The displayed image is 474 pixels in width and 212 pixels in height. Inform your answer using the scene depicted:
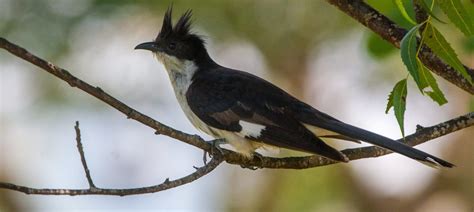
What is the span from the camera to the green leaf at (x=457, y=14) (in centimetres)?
266

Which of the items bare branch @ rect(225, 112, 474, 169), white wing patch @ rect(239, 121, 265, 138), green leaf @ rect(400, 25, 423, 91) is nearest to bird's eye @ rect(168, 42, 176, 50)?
white wing patch @ rect(239, 121, 265, 138)

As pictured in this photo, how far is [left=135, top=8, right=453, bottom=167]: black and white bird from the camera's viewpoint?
3979 mm

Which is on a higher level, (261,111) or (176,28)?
(176,28)

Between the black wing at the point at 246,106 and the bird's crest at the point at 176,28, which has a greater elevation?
the bird's crest at the point at 176,28

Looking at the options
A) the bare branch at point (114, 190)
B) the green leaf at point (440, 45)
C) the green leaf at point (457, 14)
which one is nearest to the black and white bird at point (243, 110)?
the bare branch at point (114, 190)

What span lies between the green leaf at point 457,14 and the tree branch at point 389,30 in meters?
0.40

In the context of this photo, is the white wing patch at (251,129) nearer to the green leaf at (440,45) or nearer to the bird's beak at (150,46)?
the bird's beak at (150,46)

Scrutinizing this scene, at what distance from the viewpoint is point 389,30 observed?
3.20 m

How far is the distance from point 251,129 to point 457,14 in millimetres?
1784

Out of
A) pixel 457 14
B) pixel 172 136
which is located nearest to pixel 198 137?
pixel 172 136

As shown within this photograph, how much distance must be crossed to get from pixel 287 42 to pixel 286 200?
1.37 m

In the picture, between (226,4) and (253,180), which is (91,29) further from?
(253,180)

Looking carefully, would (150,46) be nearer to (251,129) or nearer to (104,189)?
(251,129)

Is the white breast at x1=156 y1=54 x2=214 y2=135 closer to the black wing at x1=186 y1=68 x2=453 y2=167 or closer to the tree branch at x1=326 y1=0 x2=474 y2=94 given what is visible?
the black wing at x1=186 y1=68 x2=453 y2=167
